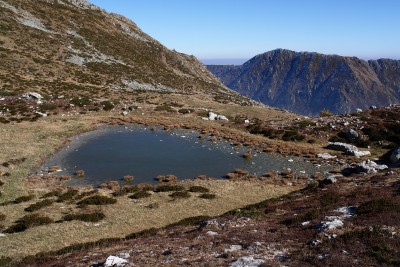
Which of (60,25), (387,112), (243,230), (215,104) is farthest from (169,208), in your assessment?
(60,25)

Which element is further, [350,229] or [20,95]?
[20,95]

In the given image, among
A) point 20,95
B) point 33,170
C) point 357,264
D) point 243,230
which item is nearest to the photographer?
point 357,264

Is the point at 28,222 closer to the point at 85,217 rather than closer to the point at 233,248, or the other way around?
the point at 85,217

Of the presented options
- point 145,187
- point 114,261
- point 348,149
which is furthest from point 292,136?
point 114,261

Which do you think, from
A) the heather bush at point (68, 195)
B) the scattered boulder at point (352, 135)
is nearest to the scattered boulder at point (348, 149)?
the scattered boulder at point (352, 135)

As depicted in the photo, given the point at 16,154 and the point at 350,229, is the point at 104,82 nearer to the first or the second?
the point at 16,154

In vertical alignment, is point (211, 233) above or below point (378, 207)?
below

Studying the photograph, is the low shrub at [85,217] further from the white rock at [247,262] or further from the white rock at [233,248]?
the white rock at [247,262]
